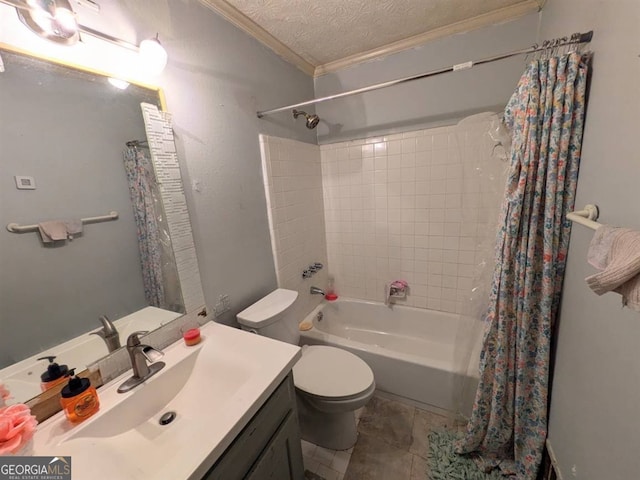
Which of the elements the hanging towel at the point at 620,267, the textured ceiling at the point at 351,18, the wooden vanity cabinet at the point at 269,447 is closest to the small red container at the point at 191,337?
the wooden vanity cabinet at the point at 269,447

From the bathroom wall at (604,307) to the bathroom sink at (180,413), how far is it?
0.94 meters

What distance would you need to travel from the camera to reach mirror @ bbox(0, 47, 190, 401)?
0.68m

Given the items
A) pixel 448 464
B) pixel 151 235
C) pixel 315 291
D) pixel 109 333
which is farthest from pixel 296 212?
pixel 448 464

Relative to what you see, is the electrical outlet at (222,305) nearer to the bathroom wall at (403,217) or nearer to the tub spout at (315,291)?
the tub spout at (315,291)

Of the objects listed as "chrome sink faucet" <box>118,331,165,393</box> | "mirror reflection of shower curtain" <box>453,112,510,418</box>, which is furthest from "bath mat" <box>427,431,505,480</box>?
"chrome sink faucet" <box>118,331,165,393</box>

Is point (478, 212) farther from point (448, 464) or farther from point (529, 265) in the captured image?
point (448, 464)

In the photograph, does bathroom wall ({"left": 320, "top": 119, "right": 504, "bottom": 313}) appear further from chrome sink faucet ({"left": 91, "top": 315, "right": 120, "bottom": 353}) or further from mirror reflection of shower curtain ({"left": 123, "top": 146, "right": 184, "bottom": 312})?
chrome sink faucet ({"left": 91, "top": 315, "right": 120, "bottom": 353})

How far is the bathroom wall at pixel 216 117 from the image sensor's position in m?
0.95

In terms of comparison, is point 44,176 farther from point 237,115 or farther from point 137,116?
point 237,115

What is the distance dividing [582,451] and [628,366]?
486 mm

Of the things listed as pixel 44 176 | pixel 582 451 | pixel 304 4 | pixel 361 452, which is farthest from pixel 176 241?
pixel 582 451

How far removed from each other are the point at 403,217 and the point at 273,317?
1312 mm

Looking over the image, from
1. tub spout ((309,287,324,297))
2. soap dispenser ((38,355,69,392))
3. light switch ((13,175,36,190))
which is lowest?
tub spout ((309,287,324,297))

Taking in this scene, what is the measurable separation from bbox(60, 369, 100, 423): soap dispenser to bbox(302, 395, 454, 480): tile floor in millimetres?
1118
